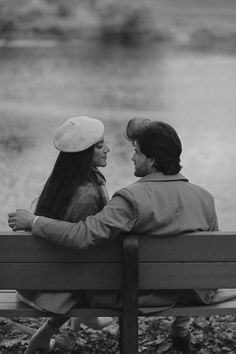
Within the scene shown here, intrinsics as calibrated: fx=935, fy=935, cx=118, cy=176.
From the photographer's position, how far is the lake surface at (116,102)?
9.27 meters

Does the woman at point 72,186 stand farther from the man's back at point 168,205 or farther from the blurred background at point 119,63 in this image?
the blurred background at point 119,63

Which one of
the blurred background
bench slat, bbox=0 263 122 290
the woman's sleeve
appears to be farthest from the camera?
the blurred background

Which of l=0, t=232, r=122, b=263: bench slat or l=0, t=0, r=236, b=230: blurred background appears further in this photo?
l=0, t=0, r=236, b=230: blurred background

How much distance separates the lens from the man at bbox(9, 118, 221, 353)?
3279mm

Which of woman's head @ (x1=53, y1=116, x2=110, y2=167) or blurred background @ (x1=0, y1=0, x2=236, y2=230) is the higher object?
blurred background @ (x1=0, y1=0, x2=236, y2=230)

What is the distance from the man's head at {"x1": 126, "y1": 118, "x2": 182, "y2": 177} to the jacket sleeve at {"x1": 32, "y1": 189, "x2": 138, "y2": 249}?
0.22m

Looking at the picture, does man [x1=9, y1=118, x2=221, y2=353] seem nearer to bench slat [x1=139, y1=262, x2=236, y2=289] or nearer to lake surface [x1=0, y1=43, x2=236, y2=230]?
bench slat [x1=139, y1=262, x2=236, y2=289]

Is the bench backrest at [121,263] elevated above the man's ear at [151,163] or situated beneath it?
situated beneath

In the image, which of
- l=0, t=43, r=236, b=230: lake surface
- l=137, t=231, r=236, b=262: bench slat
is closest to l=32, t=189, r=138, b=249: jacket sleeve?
l=137, t=231, r=236, b=262: bench slat

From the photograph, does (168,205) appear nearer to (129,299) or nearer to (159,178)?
(159,178)

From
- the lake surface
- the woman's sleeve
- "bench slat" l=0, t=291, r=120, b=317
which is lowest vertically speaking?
"bench slat" l=0, t=291, r=120, b=317

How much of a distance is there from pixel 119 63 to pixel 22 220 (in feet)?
31.4

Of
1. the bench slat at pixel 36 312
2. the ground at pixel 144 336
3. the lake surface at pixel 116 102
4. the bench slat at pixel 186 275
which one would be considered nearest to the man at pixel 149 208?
the bench slat at pixel 186 275

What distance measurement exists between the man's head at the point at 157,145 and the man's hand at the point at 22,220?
463 millimetres
